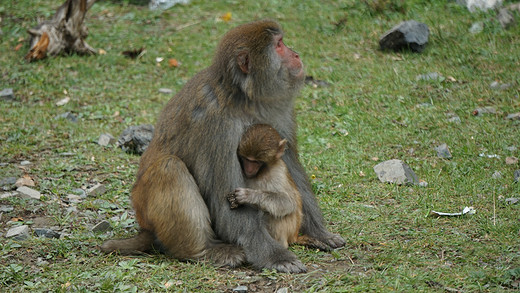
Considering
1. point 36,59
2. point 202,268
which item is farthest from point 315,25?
point 202,268

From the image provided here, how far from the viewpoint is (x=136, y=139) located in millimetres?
7352

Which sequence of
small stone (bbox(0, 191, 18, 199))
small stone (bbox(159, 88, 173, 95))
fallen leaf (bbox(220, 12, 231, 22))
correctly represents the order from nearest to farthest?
small stone (bbox(0, 191, 18, 199)) → small stone (bbox(159, 88, 173, 95)) → fallen leaf (bbox(220, 12, 231, 22))

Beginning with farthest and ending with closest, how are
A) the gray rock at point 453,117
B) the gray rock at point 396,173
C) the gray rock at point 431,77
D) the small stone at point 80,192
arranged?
1. the gray rock at point 431,77
2. the gray rock at point 453,117
3. the gray rock at point 396,173
4. the small stone at point 80,192

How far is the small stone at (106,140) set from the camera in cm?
761

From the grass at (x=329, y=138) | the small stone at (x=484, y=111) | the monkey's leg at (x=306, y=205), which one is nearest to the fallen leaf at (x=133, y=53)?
the grass at (x=329, y=138)

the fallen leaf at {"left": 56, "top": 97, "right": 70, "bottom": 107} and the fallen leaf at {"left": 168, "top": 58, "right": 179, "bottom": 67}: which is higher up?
the fallen leaf at {"left": 56, "top": 97, "right": 70, "bottom": 107}

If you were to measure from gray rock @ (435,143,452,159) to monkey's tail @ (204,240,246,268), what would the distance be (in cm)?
305

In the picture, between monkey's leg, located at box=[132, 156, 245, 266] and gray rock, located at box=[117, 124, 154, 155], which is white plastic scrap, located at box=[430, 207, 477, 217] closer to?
monkey's leg, located at box=[132, 156, 245, 266]

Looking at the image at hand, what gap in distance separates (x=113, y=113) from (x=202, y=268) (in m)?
4.39

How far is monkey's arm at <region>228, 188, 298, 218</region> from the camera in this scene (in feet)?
15.5

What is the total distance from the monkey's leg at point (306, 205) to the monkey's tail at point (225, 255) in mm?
706

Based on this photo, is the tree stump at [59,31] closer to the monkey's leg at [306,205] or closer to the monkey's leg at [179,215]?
the monkey's leg at [179,215]

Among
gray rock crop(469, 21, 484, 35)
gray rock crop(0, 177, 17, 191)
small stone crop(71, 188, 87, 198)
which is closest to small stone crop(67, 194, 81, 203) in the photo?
small stone crop(71, 188, 87, 198)

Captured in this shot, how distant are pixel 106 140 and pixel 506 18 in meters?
6.30
